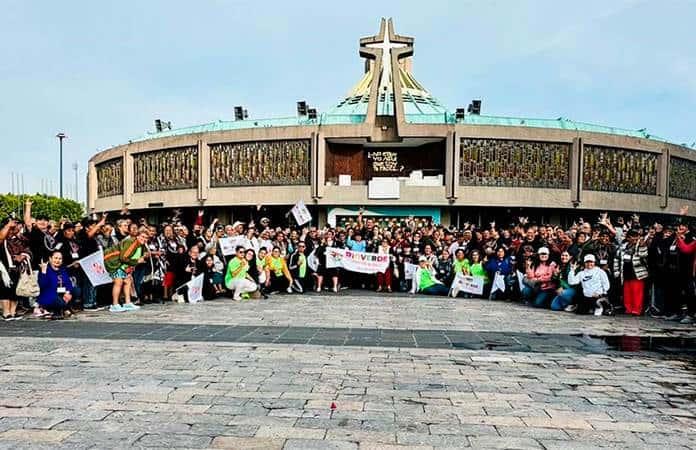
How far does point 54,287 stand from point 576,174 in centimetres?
2859

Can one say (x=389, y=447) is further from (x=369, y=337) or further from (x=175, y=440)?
(x=369, y=337)

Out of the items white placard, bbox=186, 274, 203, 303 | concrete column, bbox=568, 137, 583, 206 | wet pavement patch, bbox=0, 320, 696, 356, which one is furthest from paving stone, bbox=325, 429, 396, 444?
concrete column, bbox=568, 137, 583, 206

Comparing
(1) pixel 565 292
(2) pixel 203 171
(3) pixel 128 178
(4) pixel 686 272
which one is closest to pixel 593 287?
(1) pixel 565 292

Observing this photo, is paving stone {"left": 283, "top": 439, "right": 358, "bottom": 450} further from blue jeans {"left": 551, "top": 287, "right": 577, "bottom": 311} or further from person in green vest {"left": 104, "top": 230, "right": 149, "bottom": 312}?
blue jeans {"left": 551, "top": 287, "right": 577, "bottom": 311}

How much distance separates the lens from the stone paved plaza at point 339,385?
4.80m

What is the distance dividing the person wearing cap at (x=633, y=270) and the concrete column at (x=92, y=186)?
41827 mm

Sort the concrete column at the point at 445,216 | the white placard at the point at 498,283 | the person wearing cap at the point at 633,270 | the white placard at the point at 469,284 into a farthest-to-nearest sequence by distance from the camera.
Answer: the concrete column at the point at 445,216
the white placard at the point at 469,284
the white placard at the point at 498,283
the person wearing cap at the point at 633,270

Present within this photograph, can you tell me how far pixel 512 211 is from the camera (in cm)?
3409

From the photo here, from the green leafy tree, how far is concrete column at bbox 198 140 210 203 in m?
17.2

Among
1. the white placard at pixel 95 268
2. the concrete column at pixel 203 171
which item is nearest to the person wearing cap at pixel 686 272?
the white placard at pixel 95 268

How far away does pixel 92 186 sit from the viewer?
156 ft

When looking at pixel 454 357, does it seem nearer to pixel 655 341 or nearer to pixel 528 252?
pixel 655 341

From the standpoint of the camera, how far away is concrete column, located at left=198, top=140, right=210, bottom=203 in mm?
36188

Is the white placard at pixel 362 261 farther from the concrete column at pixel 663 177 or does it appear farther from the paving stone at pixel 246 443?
the concrete column at pixel 663 177
